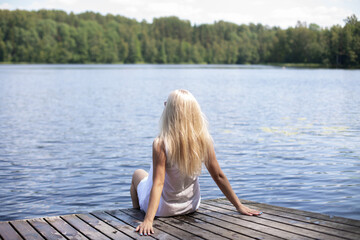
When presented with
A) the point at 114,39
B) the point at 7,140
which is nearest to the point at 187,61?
the point at 114,39

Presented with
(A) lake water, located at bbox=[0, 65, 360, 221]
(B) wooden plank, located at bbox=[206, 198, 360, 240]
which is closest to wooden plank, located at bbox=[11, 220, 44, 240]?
(B) wooden plank, located at bbox=[206, 198, 360, 240]

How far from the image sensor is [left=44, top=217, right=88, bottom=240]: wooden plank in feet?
13.3

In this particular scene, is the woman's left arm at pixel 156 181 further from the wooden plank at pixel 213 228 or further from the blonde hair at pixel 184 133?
the wooden plank at pixel 213 228

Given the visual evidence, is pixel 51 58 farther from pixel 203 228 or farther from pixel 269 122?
pixel 203 228

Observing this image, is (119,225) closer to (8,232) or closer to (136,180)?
(136,180)

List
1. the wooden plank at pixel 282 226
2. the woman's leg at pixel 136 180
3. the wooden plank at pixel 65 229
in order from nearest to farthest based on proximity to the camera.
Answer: the wooden plank at pixel 282 226 → the wooden plank at pixel 65 229 → the woman's leg at pixel 136 180

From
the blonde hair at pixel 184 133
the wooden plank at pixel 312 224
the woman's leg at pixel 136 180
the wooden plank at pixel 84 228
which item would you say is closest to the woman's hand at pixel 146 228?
the wooden plank at pixel 84 228

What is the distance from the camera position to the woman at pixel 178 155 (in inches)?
160

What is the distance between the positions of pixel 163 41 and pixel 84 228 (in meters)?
158

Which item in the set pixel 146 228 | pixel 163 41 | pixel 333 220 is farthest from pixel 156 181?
pixel 163 41

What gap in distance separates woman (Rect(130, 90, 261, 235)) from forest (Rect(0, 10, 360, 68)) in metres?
88.2

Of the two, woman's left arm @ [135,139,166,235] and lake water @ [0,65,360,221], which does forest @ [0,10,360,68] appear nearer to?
lake water @ [0,65,360,221]

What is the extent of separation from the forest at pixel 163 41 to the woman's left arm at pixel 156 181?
88.5 metres

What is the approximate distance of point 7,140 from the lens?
14.6 m
